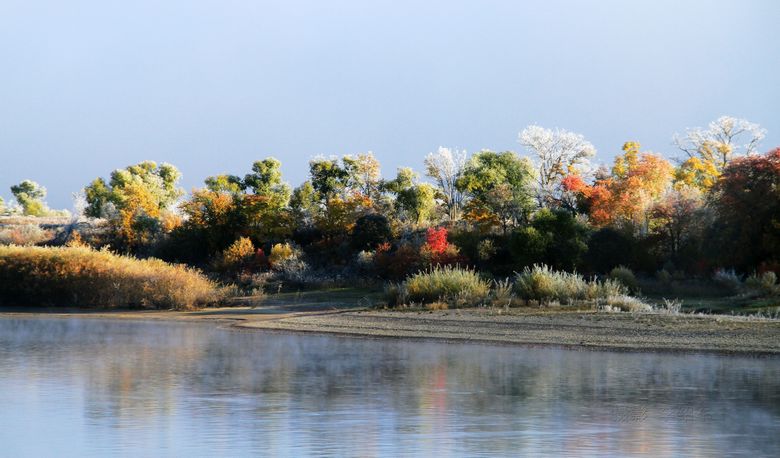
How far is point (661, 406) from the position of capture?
14.0 m

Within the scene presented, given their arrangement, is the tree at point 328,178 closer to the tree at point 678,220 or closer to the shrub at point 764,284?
the tree at point 678,220

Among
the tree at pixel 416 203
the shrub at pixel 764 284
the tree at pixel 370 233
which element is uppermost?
the tree at pixel 416 203

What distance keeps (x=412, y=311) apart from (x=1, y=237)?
30198 mm

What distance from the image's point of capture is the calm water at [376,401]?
11.3m

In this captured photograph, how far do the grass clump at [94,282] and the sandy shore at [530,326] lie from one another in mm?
2324

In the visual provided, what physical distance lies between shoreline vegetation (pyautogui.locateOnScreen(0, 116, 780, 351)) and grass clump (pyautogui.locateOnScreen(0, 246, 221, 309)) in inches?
2.2

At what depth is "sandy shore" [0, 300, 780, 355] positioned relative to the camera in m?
21.3

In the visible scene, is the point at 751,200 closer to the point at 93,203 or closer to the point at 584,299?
the point at 584,299

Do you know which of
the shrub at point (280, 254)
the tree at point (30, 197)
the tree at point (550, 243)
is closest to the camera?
the tree at point (550, 243)

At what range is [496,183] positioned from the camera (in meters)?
54.8

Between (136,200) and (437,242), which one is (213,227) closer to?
(437,242)

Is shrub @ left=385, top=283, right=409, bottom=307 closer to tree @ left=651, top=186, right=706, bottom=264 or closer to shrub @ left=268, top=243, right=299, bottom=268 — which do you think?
shrub @ left=268, top=243, right=299, bottom=268

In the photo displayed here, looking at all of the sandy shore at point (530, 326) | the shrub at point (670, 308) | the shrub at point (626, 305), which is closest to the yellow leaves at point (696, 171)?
the shrub at point (670, 308)

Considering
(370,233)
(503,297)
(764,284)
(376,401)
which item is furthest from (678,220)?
(376,401)
